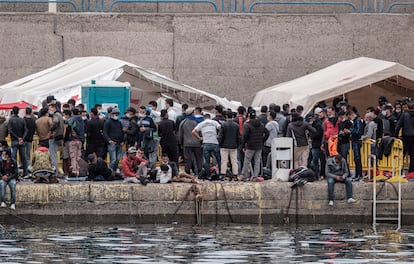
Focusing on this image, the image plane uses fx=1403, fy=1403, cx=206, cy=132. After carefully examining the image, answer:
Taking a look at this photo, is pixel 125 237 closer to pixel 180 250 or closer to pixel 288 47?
pixel 180 250

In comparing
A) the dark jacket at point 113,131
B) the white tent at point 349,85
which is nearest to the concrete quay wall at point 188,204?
→ the dark jacket at point 113,131

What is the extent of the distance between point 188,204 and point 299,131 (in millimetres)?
2991

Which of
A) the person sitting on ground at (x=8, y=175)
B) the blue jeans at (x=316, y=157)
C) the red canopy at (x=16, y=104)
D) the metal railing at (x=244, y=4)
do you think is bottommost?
the person sitting on ground at (x=8, y=175)

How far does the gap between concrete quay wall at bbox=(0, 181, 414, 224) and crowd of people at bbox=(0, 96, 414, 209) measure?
0.46 meters

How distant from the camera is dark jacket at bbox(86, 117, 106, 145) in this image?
1195 inches

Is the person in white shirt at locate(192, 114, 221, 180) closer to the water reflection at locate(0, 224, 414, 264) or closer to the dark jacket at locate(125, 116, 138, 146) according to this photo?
the dark jacket at locate(125, 116, 138, 146)

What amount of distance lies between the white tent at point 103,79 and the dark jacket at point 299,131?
6138mm

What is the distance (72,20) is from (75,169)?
38.9ft

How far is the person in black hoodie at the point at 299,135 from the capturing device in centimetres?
2984

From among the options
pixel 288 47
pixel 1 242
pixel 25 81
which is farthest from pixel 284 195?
pixel 288 47

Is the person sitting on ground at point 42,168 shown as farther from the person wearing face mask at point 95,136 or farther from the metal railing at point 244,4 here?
the metal railing at point 244,4

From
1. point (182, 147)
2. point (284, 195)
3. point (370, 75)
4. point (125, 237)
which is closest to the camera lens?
point (125, 237)

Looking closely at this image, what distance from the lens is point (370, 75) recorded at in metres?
35.3

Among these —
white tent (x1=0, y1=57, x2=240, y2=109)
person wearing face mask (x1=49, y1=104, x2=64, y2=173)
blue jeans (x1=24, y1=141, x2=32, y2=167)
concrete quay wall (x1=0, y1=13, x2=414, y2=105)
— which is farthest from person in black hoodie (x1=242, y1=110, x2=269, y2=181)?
concrete quay wall (x1=0, y1=13, x2=414, y2=105)
